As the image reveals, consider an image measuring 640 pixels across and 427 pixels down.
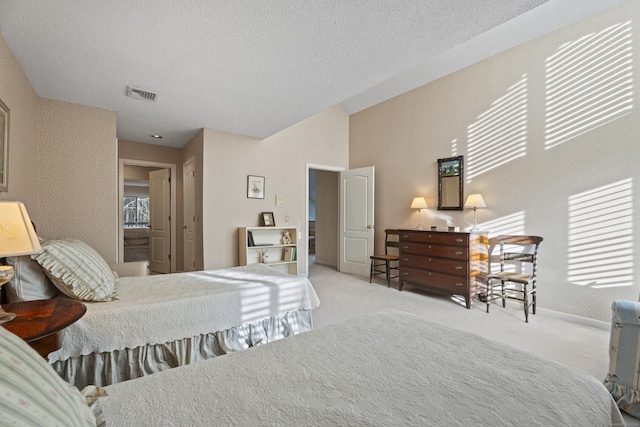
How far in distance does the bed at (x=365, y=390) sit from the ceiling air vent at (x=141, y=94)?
2827 mm

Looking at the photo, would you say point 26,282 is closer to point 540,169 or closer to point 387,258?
point 387,258

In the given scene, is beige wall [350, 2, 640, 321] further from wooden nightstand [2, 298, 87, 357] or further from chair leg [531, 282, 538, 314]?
wooden nightstand [2, 298, 87, 357]

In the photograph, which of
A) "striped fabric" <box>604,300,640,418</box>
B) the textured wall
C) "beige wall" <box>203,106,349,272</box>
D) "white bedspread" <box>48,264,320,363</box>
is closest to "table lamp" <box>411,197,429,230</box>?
"beige wall" <box>203,106,349,272</box>

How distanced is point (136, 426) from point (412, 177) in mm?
4664

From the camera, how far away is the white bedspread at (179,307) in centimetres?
170

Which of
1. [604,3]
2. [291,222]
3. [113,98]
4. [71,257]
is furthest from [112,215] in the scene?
[604,3]

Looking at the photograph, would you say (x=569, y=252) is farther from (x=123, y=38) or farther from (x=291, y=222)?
(x=123, y=38)

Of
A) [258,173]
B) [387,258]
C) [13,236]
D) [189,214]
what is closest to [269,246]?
[258,173]

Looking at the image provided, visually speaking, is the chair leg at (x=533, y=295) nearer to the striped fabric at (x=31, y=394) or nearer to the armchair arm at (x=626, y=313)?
the armchair arm at (x=626, y=313)

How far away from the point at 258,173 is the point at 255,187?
0.24 m

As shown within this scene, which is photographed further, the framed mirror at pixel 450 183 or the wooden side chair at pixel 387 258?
the wooden side chair at pixel 387 258

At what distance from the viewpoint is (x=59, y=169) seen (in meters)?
3.18

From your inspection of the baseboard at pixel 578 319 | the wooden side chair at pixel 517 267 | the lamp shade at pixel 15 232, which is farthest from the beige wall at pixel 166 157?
the baseboard at pixel 578 319

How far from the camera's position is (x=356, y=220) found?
548 cm
